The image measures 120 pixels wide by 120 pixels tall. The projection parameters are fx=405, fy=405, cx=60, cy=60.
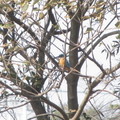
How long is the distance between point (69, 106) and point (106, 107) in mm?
425

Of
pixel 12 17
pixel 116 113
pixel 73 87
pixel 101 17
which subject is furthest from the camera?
pixel 116 113

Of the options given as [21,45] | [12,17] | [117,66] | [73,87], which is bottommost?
[73,87]

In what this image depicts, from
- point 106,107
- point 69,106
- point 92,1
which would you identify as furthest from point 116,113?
point 92,1

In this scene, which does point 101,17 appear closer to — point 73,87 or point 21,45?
point 21,45

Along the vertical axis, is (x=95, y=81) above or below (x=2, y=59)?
below

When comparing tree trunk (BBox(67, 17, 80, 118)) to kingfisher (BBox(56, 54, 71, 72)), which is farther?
tree trunk (BBox(67, 17, 80, 118))

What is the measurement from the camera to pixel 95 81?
283 cm

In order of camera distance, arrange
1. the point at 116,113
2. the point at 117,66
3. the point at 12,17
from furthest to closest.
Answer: the point at 116,113, the point at 12,17, the point at 117,66

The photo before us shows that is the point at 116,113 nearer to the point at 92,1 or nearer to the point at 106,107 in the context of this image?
the point at 106,107

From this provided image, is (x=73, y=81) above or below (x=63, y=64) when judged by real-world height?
below

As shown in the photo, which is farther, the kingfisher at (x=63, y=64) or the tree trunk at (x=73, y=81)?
the tree trunk at (x=73, y=81)

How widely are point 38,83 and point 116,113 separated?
788 millimetres

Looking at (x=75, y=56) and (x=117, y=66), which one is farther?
(x=75, y=56)

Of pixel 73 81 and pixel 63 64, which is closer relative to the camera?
pixel 63 64
